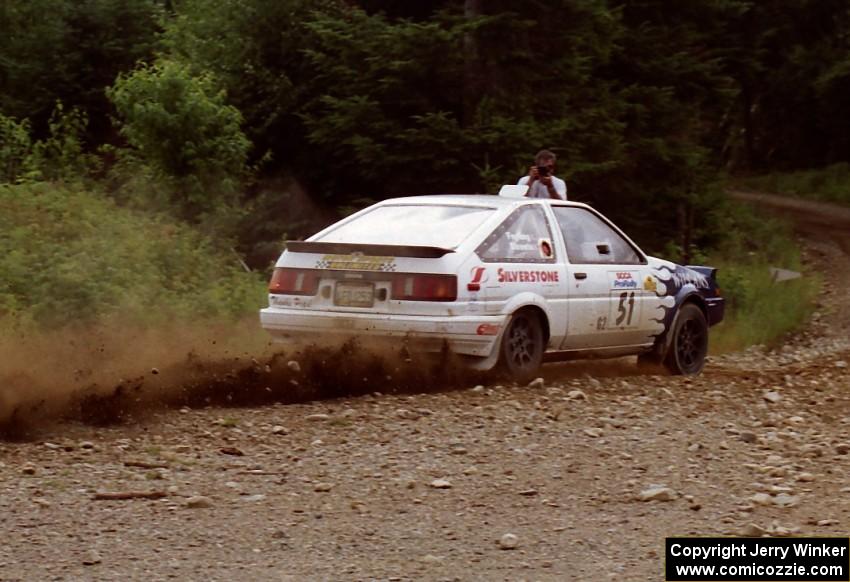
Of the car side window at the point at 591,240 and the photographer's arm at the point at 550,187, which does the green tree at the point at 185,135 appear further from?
the car side window at the point at 591,240

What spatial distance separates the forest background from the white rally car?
332 centimetres

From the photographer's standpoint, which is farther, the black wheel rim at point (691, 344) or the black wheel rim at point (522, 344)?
the black wheel rim at point (691, 344)

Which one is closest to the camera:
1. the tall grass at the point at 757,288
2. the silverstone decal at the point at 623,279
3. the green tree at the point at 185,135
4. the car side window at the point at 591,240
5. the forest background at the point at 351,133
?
the car side window at the point at 591,240

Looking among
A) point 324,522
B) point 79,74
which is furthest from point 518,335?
point 79,74

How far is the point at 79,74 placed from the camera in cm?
2562

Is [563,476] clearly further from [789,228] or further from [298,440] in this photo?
[789,228]

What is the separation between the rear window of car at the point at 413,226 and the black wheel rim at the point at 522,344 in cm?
79

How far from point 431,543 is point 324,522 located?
577mm

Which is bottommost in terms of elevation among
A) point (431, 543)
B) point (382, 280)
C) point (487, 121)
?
point (431, 543)

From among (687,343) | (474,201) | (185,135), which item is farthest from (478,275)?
(185,135)

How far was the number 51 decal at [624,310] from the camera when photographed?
1159cm

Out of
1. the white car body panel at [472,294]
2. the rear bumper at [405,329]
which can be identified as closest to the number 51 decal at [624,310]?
the white car body panel at [472,294]

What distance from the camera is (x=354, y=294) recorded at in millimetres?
10391

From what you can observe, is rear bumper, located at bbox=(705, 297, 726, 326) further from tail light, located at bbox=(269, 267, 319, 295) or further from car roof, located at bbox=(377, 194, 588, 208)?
tail light, located at bbox=(269, 267, 319, 295)
